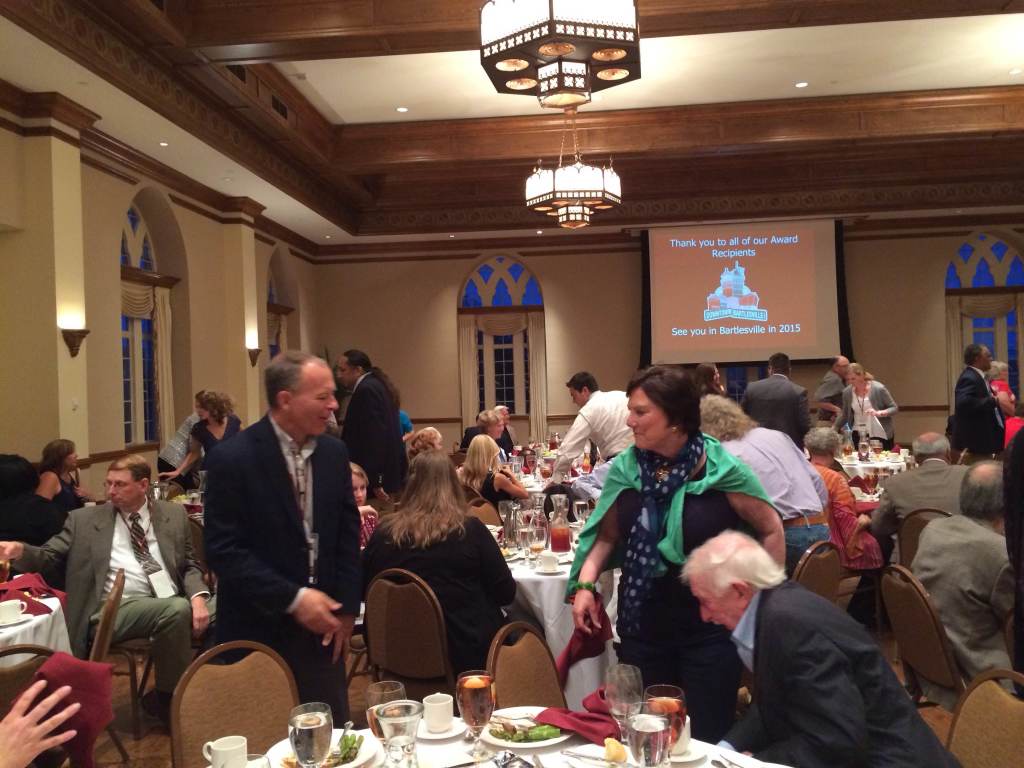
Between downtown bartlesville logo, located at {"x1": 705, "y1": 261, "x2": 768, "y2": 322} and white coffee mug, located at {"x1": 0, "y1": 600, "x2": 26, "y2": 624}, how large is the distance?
36.8ft

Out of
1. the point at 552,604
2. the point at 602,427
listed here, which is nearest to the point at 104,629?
the point at 552,604

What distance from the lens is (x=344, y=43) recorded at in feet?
21.2

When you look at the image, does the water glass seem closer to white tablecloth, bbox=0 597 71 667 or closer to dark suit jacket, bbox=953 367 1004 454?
white tablecloth, bbox=0 597 71 667

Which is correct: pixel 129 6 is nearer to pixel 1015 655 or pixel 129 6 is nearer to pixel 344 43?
pixel 344 43

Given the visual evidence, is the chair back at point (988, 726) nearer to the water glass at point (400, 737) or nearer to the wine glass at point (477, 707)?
the wine glass at point (477, 707)

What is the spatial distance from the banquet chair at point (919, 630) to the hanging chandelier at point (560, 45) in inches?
112

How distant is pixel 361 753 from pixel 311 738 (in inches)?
8.4

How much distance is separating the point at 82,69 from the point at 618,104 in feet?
18.2

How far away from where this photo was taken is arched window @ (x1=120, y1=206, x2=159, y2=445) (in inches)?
360

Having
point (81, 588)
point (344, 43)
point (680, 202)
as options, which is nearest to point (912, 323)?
point (680, 202)

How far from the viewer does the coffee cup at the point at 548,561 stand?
4121 mm

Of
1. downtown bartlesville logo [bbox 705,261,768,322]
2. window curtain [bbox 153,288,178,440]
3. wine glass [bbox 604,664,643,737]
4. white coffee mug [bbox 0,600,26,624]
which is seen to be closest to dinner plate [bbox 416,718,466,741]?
wine glass [bbox 604,664,643,737]

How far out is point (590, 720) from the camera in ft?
6.70

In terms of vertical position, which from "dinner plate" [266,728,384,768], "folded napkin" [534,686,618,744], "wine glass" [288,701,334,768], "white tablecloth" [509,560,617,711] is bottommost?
"white tablecloth" [509,560,617,711]
